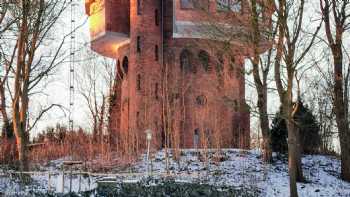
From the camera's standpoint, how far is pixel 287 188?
57.9 feet

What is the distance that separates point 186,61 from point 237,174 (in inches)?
583

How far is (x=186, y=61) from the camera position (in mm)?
33219

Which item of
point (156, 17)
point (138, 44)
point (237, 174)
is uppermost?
point (156, 17)

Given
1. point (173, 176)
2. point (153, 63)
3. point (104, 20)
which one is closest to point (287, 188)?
point (173, 176)

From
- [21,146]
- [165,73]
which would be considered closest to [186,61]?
[165,73]

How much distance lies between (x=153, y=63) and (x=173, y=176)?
610 inches

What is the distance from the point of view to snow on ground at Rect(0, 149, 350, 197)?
15434 millimetres

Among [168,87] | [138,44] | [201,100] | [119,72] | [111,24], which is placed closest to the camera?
[168,87]

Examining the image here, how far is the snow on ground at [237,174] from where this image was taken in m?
15.4

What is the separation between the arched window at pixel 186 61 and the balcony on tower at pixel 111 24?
3635 mm

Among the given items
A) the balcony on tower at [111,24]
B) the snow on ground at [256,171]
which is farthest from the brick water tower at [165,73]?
the snow on ground at [256,171]

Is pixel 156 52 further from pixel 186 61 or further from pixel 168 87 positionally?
pixel 168 87

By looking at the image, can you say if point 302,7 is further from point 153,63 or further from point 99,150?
point 153,63

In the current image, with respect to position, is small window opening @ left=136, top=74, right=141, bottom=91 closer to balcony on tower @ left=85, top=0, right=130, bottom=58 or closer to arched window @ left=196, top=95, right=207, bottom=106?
balcony on tower @ left=85, top=0, right=130, bottom=58
